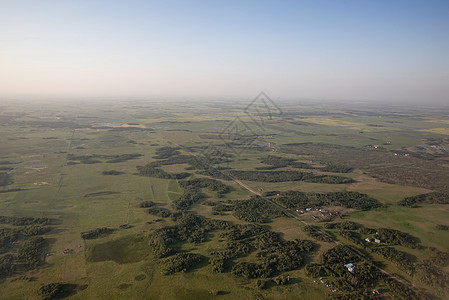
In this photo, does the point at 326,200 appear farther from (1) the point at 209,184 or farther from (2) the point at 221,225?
(1) the point at 209,184

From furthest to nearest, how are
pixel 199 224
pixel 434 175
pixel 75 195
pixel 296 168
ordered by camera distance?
pixel 296 168 < pixel 434 175 < pixel 75 195 < pixel 199 224

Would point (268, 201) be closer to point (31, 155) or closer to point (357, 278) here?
point (357, 278)

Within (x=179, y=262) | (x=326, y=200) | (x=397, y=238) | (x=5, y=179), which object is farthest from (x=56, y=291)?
(x=5, y=179)

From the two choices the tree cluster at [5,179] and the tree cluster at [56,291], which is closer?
the tree cluster at [56,291]

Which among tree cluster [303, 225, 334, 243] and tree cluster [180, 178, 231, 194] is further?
tree cluster [180, 178, 231, 194]

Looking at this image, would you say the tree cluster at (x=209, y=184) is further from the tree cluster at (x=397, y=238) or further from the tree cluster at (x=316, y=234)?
the tree cluster at (x=397, y=238)

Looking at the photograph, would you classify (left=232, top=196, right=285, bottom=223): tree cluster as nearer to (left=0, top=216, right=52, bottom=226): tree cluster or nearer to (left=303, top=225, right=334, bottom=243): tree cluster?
(left=303, top=225, right=334, bottom=243): tree cluster

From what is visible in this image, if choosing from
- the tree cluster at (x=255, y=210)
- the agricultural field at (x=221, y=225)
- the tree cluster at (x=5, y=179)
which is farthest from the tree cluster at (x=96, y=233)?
the tree cluster at (x=5, y=179)

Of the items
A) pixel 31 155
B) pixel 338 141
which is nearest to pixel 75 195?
pixel 31 155

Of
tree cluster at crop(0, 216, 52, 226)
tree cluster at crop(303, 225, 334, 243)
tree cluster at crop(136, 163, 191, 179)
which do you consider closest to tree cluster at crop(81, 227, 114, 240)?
tree cluster at crop(0, 216, 52, 226)
